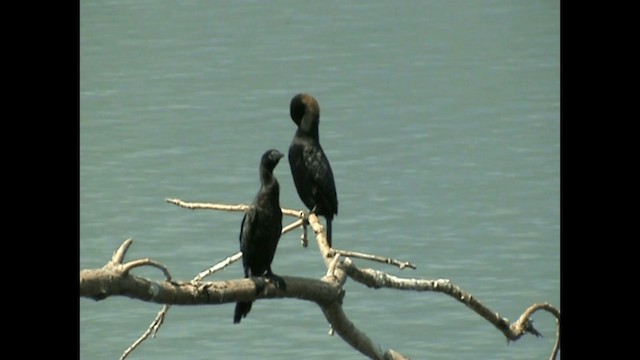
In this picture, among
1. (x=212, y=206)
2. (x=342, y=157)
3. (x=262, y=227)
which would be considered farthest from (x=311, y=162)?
(x=342, y=157)

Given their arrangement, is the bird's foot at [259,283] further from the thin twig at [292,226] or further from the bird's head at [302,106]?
the bird's head at [302,106]

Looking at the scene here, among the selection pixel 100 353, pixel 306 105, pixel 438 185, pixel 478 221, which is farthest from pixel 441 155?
pixel 306 105

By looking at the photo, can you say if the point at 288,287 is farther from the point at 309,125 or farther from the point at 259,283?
the point at 309,125

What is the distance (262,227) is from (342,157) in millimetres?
8234

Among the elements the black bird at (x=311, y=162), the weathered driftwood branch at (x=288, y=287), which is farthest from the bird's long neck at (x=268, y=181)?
the black bird at (x=311, y=162)

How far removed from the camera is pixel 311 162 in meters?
7.35

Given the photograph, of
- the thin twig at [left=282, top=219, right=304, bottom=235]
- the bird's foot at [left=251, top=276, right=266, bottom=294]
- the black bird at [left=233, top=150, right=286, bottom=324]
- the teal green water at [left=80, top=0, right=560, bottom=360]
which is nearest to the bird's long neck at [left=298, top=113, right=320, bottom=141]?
the thin twig at [left=282, top=219, right=304, bottom=235]

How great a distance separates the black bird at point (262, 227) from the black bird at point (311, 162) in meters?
1.22

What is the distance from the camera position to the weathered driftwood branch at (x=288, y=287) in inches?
196

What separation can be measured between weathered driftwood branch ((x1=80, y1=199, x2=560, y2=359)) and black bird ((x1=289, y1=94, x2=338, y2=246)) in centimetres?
91

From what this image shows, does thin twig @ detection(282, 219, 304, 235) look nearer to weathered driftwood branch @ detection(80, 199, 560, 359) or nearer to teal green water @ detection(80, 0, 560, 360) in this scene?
weathered driftwood branch @ detection(80, 199, 560, 359)
